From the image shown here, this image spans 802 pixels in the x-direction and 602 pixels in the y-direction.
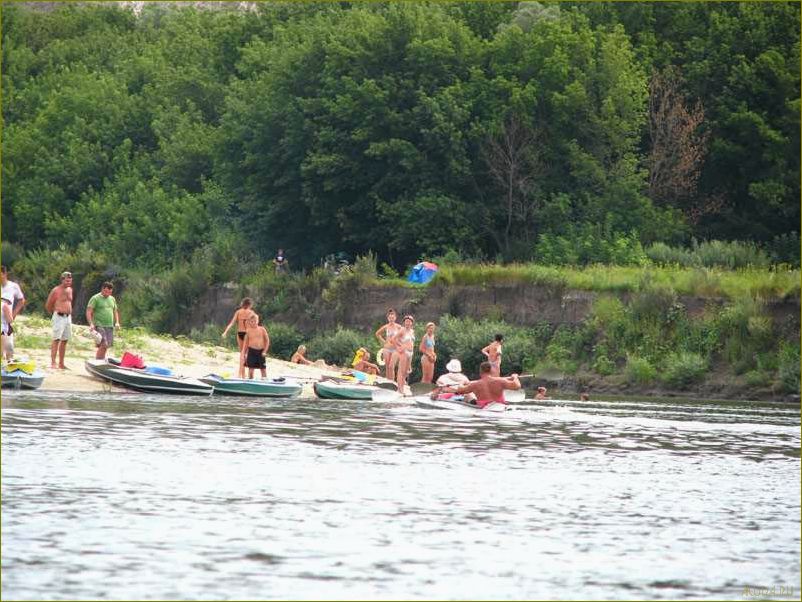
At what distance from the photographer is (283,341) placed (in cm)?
5247

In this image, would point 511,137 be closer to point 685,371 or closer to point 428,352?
point 685,371

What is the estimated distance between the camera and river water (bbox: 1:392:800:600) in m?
16.5

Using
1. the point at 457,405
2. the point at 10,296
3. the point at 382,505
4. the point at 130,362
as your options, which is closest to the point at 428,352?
the point at 457,405

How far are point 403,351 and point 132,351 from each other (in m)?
6.55

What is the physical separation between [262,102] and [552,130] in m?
10.6

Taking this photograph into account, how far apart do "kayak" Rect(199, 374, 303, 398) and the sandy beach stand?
667 mm

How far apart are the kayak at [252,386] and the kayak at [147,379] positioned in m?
0.21

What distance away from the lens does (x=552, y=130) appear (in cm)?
5788

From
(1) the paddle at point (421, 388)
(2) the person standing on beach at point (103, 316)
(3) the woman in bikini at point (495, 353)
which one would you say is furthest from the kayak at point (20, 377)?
(3) the woman in bikini at point (495, 353)

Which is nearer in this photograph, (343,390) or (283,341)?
(343,390)

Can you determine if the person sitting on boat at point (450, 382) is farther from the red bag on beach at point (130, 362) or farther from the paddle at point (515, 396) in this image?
the red bag on beach at point (130, 362)

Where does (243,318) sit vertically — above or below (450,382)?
above

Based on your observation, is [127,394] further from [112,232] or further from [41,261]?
[112,232]

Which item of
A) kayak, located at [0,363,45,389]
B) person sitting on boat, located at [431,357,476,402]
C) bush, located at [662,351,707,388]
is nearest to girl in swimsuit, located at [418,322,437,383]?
person sitting on boat, located at [431,357,476,402]
